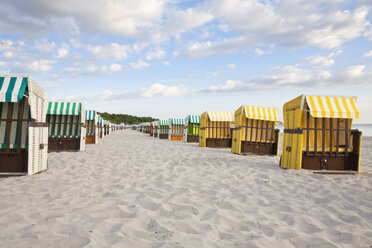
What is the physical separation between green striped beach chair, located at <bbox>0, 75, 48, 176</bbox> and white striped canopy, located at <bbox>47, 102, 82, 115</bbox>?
4.41 metres

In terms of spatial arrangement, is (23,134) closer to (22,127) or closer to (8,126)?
(22,127)

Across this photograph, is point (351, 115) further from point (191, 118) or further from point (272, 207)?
point (191, 118)

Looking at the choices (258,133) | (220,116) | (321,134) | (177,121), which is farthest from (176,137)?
(321,134)

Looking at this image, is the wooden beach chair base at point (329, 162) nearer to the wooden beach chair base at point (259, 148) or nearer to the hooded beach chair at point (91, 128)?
the wooden beach chair base at point (259, 148)

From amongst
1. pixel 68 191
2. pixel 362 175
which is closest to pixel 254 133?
pixel 362 175

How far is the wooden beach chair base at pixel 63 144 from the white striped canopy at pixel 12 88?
19.6 ft

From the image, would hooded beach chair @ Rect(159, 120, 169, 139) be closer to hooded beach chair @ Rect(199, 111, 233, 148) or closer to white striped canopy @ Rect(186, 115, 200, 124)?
white striped canopy @ Rect(186, 115, 200, 124)

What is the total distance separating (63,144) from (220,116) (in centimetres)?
802

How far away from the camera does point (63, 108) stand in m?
10.3

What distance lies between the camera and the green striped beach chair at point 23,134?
5.45 metres

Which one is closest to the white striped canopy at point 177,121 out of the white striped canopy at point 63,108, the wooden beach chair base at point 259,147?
the wooden beach chair base at point 259,147

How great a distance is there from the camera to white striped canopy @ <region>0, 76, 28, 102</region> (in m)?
4.82

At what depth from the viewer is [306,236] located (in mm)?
2760

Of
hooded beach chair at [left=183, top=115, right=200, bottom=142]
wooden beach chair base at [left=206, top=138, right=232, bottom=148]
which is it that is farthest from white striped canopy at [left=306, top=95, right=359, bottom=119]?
hooded beach chair at [left=183, top=115, right=200, bottom=142]
